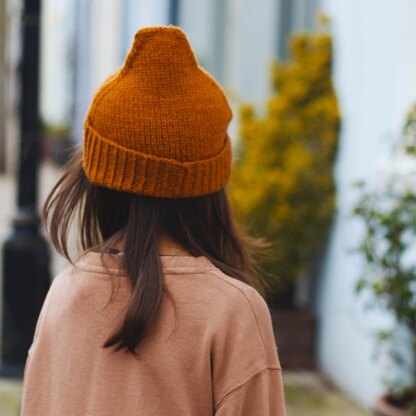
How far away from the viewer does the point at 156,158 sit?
1828 mm

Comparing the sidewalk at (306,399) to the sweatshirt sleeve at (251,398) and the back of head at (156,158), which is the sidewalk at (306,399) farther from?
the sweatshirt sleeve at (251,398)

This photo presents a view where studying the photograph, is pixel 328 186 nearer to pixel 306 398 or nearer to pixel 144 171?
pixel 306 398

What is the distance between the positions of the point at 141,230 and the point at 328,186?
13.7ft

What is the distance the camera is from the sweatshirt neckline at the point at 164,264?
5.88ft

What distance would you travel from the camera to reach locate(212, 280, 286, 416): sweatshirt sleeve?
5.58 ft

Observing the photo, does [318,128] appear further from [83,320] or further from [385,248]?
[83,320]

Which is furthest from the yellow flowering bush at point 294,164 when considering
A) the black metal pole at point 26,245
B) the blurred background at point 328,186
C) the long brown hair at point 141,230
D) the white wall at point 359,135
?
the long brown hair at point 141,230

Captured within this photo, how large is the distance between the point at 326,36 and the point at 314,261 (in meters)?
1.66

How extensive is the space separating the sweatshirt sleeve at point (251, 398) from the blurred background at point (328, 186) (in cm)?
244

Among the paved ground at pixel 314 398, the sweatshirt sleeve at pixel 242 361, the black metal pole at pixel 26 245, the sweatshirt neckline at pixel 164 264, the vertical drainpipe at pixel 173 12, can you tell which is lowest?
the paved ground at pixel 314 398

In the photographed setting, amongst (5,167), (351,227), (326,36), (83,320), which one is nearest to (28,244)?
(351,227)

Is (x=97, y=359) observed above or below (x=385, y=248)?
above

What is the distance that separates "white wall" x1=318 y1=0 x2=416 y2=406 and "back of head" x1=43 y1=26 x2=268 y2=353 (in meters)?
2.81

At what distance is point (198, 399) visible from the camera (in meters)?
1.73
